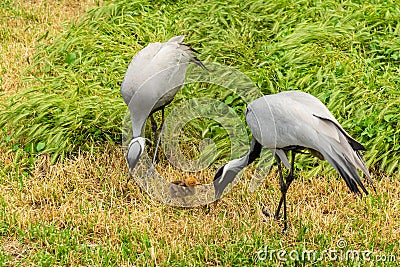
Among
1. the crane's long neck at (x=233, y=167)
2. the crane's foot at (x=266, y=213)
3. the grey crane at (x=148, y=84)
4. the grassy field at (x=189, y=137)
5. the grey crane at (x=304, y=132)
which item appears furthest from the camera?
the grey crane at (x=148, y=84)

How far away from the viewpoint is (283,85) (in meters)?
5.47

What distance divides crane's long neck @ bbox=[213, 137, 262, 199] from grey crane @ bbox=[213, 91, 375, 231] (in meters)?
0.11

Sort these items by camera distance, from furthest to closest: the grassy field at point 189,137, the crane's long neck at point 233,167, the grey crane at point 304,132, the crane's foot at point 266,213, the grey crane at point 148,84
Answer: the grey crane at point 148,84 < the crane's foot at point 266,213 < the crane's long neck at point 233,167 < the grassy field at point 189,137 < the grey crane at point 304,132

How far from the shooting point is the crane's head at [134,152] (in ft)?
15.0

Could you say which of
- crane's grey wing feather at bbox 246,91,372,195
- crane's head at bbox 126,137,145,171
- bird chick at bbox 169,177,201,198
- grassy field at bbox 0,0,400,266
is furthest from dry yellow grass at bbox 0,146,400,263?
crane's grey wing feather at bbox 246,91,372,195

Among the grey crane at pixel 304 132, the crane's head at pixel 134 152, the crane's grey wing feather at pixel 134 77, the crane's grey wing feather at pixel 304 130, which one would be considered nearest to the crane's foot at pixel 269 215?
the grey crane at pixel 304 132

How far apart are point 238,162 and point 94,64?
239cm

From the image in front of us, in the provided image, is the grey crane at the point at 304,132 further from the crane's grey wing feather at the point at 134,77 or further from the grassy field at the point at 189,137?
the crane's grey wing feather at the point at 134,77

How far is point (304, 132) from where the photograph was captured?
3.92 metres

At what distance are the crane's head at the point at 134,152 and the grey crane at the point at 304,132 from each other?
33.7 inches

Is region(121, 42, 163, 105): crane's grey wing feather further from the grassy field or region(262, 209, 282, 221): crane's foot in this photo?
region(262, 209, 282, 221): crane's foot

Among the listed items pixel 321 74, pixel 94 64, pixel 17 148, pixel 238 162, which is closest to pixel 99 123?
pixel 17 148

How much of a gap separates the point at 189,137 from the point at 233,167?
96 centimetres

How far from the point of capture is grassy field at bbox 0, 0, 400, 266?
13.8 feet
